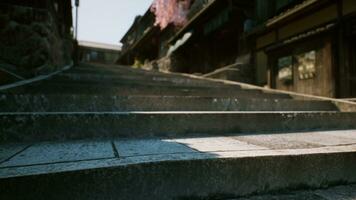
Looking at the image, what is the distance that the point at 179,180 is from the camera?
1.38 metres

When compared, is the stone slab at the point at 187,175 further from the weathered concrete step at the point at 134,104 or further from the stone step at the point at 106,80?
the stone step at the point at 106,80

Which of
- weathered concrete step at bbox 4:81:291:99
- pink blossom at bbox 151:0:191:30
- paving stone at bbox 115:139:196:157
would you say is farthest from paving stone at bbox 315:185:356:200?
pink blossom at bbox 151:0:191:30

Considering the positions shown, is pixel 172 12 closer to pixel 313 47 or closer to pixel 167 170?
pixel 313 47

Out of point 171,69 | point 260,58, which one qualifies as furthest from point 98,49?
point 260,58

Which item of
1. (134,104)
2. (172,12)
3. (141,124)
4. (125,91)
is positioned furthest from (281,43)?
(172,12)

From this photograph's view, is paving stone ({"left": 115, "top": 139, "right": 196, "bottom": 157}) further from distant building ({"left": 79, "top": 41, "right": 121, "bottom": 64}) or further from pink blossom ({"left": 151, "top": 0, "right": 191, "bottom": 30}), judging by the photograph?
distant building ({"left": 79, "top": 41, "right": 121, "bottom": 64})

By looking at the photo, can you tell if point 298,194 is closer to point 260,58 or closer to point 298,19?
point 298,19

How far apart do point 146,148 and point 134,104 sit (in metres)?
1.21

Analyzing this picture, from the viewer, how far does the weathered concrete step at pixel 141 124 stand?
2.04 meters

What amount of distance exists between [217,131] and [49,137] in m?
1.66

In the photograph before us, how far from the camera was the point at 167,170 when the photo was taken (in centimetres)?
136

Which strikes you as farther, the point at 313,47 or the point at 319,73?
the point at 313,47

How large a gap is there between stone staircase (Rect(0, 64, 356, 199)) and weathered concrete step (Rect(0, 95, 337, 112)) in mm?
11

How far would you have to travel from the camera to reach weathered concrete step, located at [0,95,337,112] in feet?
8.23
